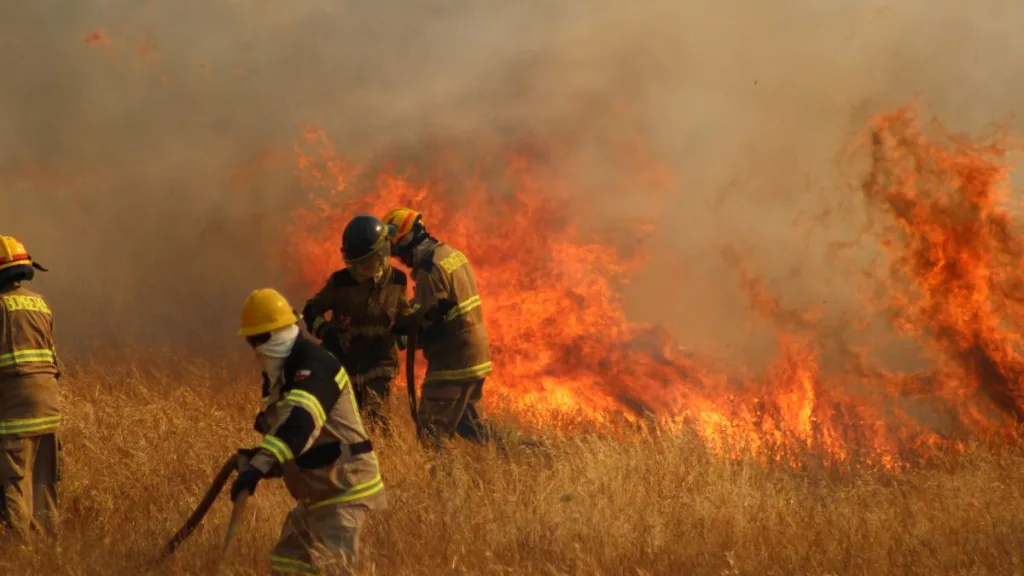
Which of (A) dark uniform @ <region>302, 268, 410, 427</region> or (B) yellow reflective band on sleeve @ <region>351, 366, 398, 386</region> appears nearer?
(A) dark uniform @ <region>302, 268, 410, 427</region>

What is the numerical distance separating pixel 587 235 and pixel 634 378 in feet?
8.02

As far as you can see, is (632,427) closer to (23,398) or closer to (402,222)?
(402,222)

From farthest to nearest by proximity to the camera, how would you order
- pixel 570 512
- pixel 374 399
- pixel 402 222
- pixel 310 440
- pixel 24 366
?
1. pixel 374 399
2. pixel 402 222
3. pixel 24 366
4. pixel 570 512
5. pixel 310 440

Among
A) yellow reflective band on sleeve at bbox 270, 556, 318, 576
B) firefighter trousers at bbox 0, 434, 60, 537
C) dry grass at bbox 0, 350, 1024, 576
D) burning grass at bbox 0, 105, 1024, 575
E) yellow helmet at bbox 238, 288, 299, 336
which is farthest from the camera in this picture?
firefighter trousers at bbox 0, 434, 60, 537

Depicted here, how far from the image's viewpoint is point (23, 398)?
6531mm

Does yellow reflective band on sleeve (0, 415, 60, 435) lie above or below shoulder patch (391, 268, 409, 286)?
below

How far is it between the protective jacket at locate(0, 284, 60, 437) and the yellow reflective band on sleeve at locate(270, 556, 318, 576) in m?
2.37

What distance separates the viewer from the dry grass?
5547 millimetres

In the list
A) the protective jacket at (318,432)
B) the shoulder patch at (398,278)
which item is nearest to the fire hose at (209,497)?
the protective jacket at (318,432)

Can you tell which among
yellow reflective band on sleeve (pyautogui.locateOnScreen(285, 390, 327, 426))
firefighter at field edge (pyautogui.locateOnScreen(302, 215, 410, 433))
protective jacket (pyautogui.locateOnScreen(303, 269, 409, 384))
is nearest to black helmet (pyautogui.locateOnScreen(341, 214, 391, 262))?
firefighter at field edge (pyautogui.locateOnScreen(302, 215, 410, 433))

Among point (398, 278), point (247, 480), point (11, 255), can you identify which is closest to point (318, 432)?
point (247, 480)

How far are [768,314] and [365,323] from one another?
14.6ft

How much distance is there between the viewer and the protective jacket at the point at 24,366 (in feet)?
21.2

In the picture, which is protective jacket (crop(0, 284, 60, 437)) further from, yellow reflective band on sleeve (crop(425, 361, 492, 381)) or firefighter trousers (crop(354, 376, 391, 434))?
yellow reflective band on sleeve (crop(425, 361, 492, 381))
